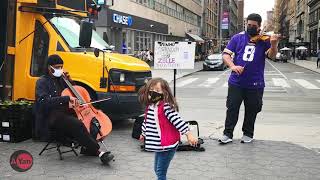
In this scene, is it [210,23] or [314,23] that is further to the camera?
[210,23]

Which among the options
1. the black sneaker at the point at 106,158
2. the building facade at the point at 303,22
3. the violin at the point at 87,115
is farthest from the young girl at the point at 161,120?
the building facade at the point at 303,22

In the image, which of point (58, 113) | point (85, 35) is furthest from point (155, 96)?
point (85, 35)

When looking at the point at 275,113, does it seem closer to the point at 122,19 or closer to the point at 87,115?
the point at 87,115

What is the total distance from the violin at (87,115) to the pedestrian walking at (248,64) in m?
1.99

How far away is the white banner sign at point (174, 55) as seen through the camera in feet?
31.6

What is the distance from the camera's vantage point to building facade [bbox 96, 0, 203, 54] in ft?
108

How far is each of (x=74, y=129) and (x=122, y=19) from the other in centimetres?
2922

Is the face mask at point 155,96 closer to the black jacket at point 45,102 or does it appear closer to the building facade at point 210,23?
the black jacket at point 45,102

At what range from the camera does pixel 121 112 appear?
865 cm

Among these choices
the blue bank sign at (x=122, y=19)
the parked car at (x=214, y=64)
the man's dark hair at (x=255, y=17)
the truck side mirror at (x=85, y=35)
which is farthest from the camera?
the parked car at (x=214, y=64)

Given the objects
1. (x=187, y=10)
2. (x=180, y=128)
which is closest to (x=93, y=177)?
(x=180, y=128)

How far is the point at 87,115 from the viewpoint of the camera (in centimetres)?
684

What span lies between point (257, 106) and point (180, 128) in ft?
11.1

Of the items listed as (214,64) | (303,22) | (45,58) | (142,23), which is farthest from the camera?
(303,22)
